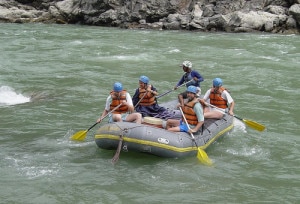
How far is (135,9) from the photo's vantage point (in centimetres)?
3578

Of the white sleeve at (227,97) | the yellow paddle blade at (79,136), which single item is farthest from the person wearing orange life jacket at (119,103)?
the white sleeve at (227,97)

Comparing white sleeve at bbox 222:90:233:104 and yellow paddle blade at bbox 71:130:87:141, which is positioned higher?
white sleeve at bbox 222:90:233:104

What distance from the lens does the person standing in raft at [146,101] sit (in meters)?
9.09

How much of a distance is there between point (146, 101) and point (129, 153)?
133cm

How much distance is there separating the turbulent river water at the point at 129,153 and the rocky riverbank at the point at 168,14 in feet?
22.4

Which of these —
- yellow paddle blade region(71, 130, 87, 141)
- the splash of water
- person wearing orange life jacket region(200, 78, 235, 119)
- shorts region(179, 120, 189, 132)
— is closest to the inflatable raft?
shorts region(179, 120, 189, 132)

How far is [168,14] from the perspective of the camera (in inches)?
1380

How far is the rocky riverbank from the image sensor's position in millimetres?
28797

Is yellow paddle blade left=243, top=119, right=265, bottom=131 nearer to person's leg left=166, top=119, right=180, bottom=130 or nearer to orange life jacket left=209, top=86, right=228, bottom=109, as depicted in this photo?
orange life jacket left=209, top=86, right=228, bottom=109

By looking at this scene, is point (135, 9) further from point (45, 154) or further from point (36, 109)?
point (45, 154)

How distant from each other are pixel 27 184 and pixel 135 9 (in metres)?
29.8

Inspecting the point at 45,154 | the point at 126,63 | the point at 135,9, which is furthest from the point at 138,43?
the point at 45,154

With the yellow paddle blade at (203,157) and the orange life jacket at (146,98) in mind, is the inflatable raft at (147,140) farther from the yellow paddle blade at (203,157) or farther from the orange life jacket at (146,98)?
the orange life jacket at (146,98)

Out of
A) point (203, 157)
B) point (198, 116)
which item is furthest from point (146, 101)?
point (203, 157)
